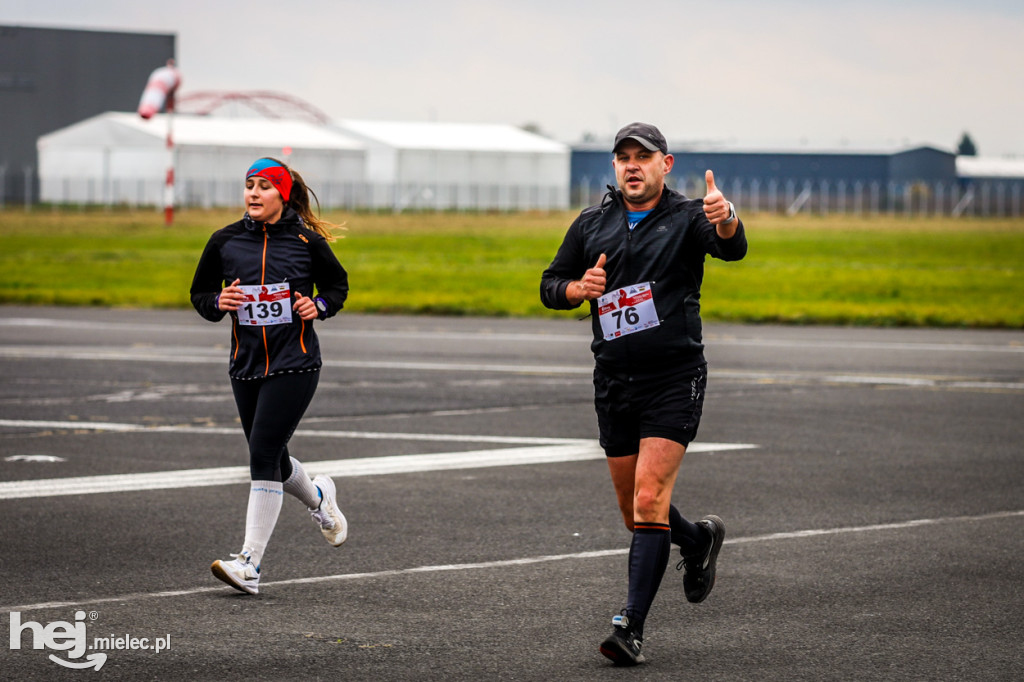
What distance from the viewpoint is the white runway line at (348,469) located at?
855 cm

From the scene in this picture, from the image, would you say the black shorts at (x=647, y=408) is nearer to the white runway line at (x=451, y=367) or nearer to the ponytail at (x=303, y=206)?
the ponytail at (x=303, y=206)

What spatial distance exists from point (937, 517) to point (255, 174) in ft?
13.7

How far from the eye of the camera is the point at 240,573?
6141mm

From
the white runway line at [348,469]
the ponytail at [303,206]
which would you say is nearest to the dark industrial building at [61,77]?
the white runway line at [348,469]

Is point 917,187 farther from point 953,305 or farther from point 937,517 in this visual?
point 937,517

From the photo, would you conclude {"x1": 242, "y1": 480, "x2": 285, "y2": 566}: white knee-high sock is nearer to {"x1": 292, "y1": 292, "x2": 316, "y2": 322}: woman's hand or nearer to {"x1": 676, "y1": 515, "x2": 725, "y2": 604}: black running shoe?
{"x1": 292, "y1": 292, "x2": 316, "y2": 322}: woman's hand

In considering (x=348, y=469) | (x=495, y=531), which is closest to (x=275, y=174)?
(x=495, y=531)

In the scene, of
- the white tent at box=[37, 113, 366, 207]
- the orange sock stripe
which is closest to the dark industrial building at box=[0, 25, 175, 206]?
the white tent at box=[37, 113, 366, 207]

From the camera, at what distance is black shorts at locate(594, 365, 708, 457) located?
5.52m

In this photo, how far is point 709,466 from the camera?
31.3ft

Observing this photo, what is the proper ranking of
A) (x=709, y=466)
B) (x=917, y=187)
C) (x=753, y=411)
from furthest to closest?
(x=917, y=187), (x=753, y=411), (x=709, y=466)

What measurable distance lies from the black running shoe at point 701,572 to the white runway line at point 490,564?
107 centimetres

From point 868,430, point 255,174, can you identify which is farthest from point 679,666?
point 868,430

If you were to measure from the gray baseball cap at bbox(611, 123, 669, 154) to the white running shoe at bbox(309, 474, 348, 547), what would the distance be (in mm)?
2353
